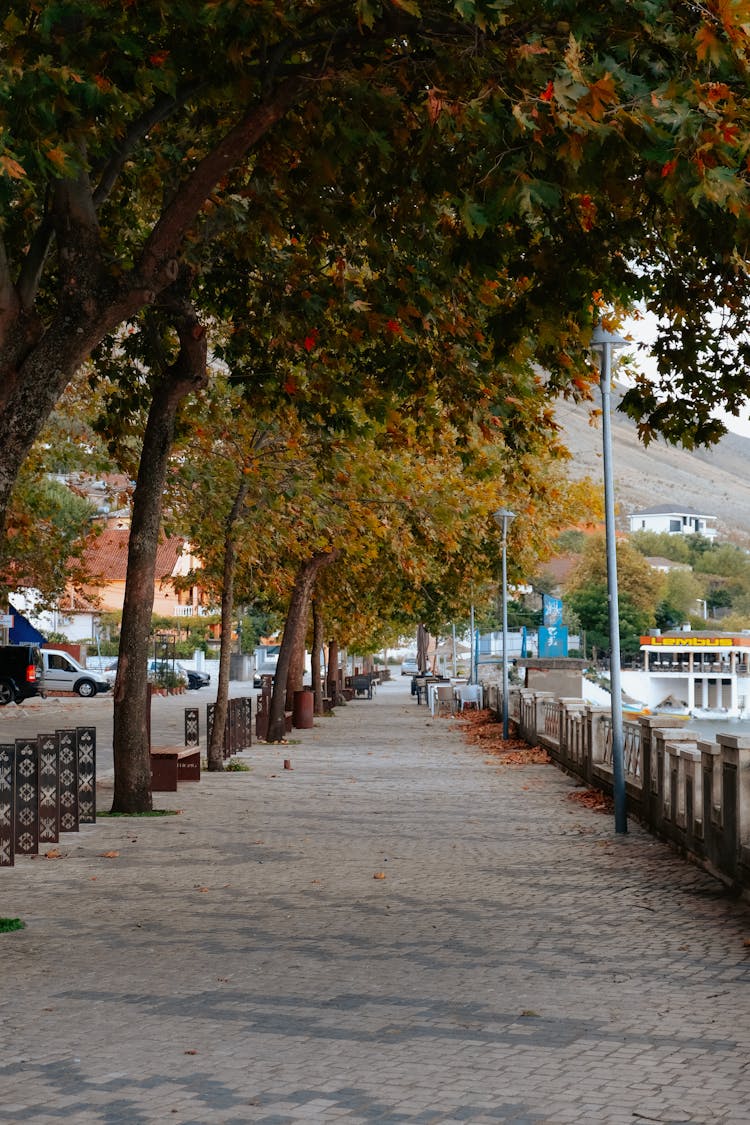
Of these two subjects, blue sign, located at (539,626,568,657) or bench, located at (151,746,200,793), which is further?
blue sign, located at (539,626,568,657)

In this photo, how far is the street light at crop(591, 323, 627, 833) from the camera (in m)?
15.4

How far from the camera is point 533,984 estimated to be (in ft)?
26.0

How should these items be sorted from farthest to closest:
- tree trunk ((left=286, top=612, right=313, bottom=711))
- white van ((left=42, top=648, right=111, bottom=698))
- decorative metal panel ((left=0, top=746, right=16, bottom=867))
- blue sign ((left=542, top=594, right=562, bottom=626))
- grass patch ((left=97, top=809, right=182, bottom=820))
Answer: white van ((left=42, top=648, right=111, bottom=698)), blue sign ((left=542, top=594, right=562, bottom=626)), tree trunk ((left=286, top=612, right=313, bottom=711)), grass patch ((left=97, top=809, right=182, bottom=820)), decorative metal panel ((left=0, top=746, right=16, bottom=867))

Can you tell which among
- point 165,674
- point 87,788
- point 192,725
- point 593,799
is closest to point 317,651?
point 165,674

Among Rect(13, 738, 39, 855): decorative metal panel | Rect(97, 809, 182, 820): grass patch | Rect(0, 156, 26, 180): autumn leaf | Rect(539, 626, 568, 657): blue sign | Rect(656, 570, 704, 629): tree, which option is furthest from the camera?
Rect(656, 570, 704, 629): tree

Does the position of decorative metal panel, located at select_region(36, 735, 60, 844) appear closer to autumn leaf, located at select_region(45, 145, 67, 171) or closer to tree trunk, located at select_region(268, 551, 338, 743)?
autumn leaf, located at select_region(45, 145, 67, 171)

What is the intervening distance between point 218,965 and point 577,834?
25.0ft

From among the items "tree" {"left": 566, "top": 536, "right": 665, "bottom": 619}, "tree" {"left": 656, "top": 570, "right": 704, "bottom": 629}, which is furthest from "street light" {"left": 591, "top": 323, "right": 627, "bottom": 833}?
"tree" {"left": 656, "top": 570, "right": 704, "bottom": 629}

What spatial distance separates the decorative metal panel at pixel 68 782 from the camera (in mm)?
14633

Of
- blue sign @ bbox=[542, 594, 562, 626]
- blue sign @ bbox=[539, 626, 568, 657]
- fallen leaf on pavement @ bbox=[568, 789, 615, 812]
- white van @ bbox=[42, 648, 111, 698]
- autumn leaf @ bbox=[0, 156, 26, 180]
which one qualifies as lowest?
fallen leaf on pavement @ bbox=[568, 789, 615, 812]

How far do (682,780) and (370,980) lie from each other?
6013 millimetres

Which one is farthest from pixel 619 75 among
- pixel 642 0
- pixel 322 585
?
pixel 322 585

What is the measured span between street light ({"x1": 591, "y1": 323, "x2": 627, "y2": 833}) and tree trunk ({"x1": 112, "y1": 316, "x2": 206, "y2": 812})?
4336mm

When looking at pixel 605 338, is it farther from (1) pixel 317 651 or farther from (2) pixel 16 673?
(2) pixel 16 673
